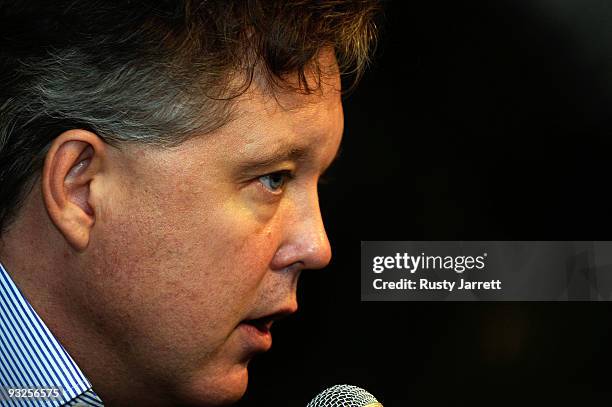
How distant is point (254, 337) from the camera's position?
102cm

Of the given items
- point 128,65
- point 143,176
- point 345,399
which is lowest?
point 345,399

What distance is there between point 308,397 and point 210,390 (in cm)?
44

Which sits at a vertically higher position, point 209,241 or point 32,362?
point 209,241

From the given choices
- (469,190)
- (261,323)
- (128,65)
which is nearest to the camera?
(128,65)

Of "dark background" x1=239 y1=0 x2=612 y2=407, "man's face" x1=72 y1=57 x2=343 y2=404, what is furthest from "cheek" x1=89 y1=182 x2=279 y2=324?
"dark background" x1=239 y1=0 x2=612 y2=407

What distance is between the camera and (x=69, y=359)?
0.96m

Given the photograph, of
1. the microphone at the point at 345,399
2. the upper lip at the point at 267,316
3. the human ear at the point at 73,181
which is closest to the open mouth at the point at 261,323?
the upper lip at the point at 267,316

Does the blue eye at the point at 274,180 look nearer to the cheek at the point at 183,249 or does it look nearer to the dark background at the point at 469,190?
the cheek at the point at 183,249

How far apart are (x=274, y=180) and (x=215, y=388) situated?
0.81 feet

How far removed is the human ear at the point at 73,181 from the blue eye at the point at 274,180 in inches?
7.0

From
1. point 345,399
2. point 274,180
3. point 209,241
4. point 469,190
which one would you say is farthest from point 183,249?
point 469,190

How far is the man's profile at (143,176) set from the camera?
0.92 metres

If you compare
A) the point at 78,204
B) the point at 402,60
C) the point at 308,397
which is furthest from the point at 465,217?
the point at 78,204

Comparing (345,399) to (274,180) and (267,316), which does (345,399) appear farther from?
(274,180)
